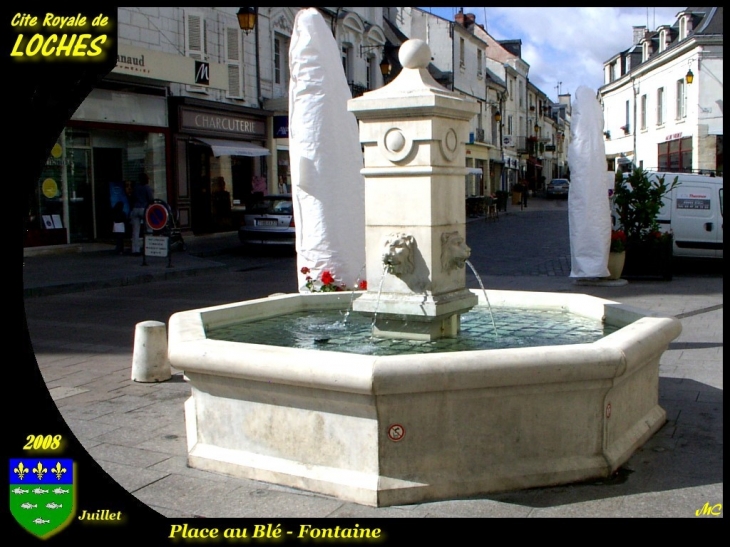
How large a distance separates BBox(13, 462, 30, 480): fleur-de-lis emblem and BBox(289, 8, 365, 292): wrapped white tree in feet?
16.3

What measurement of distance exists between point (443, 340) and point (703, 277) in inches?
391

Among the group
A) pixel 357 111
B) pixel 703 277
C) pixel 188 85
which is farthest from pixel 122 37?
pixel 357 111

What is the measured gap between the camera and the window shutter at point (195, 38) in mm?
20109

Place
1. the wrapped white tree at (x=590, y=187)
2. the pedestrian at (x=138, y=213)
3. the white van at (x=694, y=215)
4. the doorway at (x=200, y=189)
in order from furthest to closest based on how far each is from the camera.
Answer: the doorway at (x=200, y=189)
the pedestrian at (x=138, y=213)
the white van at (x=694, y=215)
the wrapped white tree at (x=590, y=187)

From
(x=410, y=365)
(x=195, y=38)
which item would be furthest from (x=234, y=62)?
(x=410, y=365)

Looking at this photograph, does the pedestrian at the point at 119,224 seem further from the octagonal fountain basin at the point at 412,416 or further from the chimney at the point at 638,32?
the chimney at the point at 638,32

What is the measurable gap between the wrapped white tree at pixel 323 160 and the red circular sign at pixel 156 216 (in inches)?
249

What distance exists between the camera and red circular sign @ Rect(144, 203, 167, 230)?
47.0 ft

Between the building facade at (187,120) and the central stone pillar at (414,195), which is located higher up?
the building facade at (187,120)

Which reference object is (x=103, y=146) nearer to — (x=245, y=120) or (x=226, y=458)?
(x=245, y=120)

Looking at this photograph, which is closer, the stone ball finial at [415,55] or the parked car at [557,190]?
the stone ball finial at [415,55]

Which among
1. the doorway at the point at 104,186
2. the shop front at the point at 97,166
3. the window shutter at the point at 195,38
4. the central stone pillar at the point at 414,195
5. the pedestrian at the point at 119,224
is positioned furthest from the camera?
the window shutter at the point at 195,38

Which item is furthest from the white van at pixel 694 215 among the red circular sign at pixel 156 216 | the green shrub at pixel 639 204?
the red circular sign at pixel 156 216

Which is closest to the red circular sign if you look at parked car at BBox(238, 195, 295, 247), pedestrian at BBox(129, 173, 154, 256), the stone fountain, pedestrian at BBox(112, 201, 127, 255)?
pedestrian at BBox(129, 173, 154, 256)
